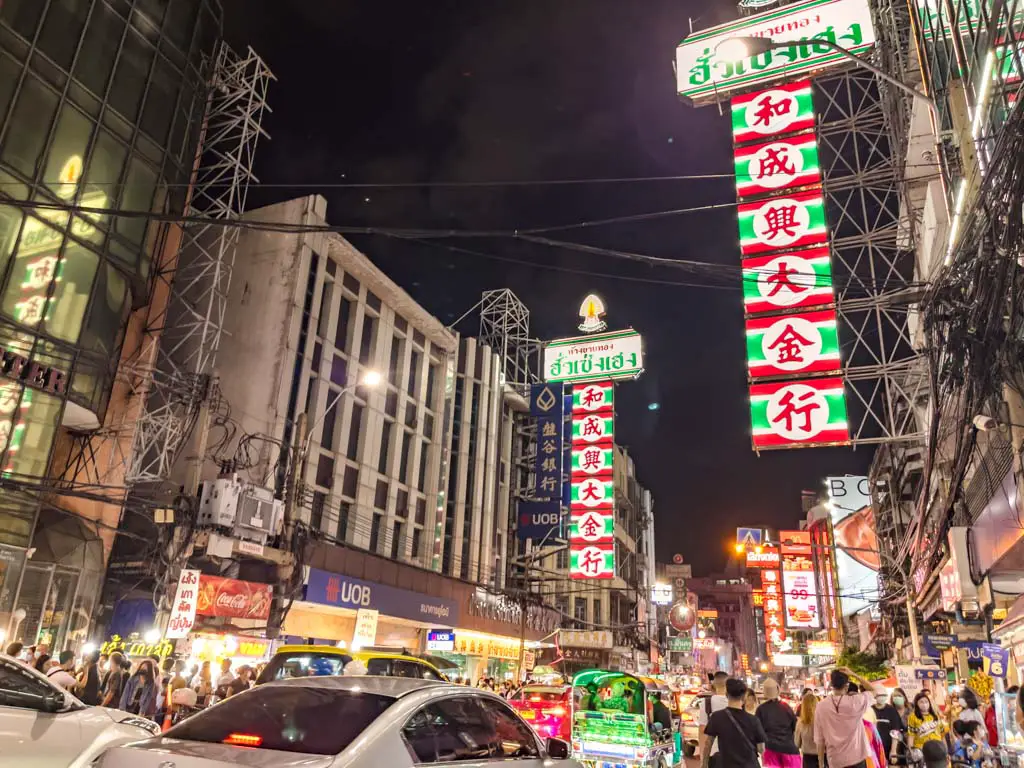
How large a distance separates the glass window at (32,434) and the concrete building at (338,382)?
634 centimetres

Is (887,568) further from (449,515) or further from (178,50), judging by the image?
(178,50)

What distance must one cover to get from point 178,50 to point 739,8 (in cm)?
1831

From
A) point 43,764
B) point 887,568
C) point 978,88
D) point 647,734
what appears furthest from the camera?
point 887,568

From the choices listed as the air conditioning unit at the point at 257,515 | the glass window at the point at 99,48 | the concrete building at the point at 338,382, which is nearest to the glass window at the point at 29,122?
the glass window at the point at 99,48

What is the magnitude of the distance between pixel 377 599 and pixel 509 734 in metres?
22.1

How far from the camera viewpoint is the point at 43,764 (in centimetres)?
700

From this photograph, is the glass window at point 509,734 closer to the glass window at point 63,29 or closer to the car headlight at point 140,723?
the car headlight at point 140,723

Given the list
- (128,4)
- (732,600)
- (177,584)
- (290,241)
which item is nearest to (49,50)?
(128,4)

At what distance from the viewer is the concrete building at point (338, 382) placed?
29.6 metres

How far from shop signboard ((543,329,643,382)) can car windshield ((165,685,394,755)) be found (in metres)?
29.3

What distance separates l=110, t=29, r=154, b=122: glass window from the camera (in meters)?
23.0

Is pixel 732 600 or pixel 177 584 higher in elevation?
pixel 732 600

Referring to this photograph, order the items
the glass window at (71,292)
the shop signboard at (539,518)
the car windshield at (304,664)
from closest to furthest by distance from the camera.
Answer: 1. the car windshield at (304,664)
2. the glass window at (71,292)
3. the shop signboard at (539,518)

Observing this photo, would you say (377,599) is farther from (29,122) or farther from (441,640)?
(29,122)
